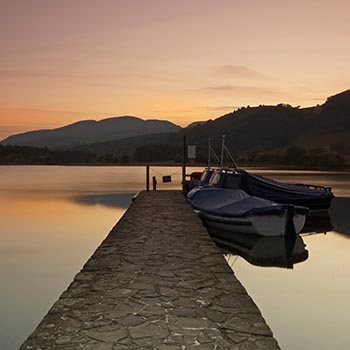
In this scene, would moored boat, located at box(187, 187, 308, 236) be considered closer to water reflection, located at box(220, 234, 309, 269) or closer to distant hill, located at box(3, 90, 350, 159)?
water reflection, located at box(220, 234, 309, 269)

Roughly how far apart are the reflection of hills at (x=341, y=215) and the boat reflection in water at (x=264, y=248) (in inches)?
117

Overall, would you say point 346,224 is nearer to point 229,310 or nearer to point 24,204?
point 229,310

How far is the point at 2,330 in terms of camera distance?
7746mm

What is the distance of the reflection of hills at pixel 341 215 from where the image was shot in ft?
66.4

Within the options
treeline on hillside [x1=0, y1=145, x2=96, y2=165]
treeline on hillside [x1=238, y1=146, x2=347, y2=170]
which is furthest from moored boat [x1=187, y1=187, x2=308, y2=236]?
treeline on hillside [x1=0, y1=145, x2=96, y2=165]

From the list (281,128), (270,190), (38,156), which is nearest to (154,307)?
(270,190)

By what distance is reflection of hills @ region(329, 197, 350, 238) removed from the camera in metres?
20.2

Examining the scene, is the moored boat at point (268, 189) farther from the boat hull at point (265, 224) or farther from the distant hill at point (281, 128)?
the distant hill at point (281, 128)

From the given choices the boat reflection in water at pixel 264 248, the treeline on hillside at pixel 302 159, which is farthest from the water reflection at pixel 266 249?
the treeline on hillside at pixel 302 159

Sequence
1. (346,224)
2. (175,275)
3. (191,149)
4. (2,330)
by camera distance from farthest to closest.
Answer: (191,149) → (346,224) → (175,275) → (2,330)

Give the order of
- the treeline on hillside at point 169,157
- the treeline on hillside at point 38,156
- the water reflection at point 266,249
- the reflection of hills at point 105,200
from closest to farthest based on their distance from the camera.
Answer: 1. the water reflection at point 266,249
2. the reflection of hills at point 105,200
3. the treeline on hillside at point 169,157
4. the treeline on hillside at point 38,156

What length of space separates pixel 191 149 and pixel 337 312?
24.1 meters

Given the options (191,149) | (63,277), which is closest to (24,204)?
(191,149)

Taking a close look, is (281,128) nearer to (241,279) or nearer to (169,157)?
(169,157)
